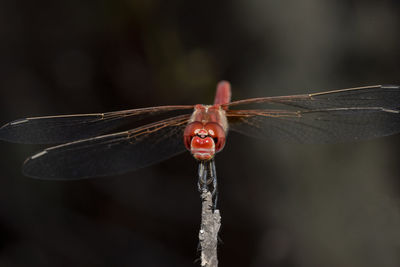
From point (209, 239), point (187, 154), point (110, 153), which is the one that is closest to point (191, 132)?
point (209, 239)

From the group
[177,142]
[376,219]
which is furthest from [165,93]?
[376,219]

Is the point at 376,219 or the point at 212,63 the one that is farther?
the point at 212,63

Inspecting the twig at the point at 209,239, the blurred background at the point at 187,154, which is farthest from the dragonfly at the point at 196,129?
the blurred background at the point at 187,154

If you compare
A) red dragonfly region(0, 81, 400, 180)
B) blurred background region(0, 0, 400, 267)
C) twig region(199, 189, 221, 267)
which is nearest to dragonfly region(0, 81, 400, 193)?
red dragonfly region(0, 81, 400, 180)

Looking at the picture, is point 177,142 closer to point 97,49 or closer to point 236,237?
point 236,237

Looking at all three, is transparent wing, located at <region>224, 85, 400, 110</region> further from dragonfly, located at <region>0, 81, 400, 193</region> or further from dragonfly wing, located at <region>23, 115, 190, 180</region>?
dragonfly wing, located at <region>23, 115, 190, 180</region>

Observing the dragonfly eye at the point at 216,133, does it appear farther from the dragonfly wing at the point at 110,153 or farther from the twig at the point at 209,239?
the twig at the point at 209,239

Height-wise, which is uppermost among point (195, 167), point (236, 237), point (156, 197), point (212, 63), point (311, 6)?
point (311, 6)
